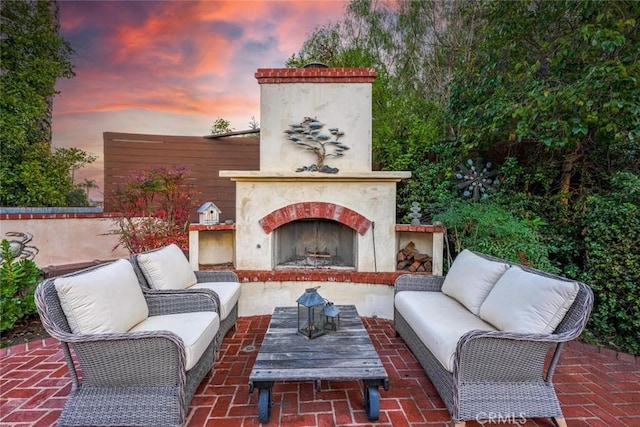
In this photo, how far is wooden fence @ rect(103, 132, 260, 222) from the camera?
616 centimetres

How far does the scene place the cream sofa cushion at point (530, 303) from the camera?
1.93 m

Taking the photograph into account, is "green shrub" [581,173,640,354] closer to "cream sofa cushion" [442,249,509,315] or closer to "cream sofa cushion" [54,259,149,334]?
"cream sofa cushion" [442,249,509,315]

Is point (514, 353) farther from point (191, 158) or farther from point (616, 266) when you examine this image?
point (191, 158)

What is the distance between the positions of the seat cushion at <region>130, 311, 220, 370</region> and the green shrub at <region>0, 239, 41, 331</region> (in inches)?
77.9

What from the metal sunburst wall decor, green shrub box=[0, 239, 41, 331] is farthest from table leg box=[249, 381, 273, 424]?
the metal sunburst wall decor

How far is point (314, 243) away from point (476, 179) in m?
2.79

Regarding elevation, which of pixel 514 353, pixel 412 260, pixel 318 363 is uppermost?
pixel 412 260

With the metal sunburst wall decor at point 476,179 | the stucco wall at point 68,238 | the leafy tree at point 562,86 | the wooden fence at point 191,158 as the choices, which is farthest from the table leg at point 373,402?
the stucco wall at point 68,238

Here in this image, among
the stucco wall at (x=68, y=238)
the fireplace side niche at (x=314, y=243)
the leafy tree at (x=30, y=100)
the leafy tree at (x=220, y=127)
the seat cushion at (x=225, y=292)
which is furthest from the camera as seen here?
the leafy tree at (x=220, y=127)

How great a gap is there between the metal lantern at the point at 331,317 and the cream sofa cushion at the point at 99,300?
1530 millimetres

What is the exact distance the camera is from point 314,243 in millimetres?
4852

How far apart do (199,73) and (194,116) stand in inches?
41.5

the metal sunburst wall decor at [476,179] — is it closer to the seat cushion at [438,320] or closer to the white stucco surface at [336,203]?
the white stucco surface at [336,203]

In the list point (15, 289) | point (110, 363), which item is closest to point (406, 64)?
point (110, 363)
